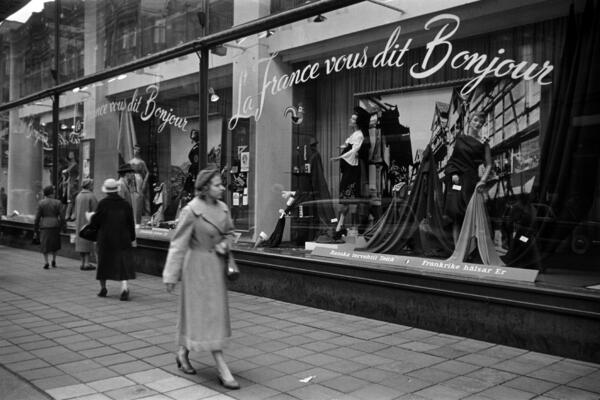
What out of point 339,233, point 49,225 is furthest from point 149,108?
point 339,233

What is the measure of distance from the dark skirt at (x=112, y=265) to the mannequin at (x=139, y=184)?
3.35m

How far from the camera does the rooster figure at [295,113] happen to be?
964 cm

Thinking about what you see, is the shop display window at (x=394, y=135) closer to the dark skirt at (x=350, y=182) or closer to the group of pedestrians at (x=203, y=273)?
the dark skirt at (x=350, y=182)

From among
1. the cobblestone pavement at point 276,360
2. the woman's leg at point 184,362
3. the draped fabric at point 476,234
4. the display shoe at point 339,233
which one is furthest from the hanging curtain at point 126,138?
the woman's leg at point 184,362

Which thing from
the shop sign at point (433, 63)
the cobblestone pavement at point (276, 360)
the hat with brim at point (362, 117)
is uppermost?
the shop sign at point (433, 63)

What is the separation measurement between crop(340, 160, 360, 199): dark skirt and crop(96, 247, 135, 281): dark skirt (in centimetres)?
341

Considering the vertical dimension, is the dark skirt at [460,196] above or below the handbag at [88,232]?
above

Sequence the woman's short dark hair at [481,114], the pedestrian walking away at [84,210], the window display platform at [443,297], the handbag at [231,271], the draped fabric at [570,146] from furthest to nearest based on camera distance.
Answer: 1. the pedestrian walking away at [84,210]
2. the woman's short dark hair at [481,114]
3. the draped fabric at [570,146]
4. the window display platform at [443,297]
5. the handbag at [231,271]

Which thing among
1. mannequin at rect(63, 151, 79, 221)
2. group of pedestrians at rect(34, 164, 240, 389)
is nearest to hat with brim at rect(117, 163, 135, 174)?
mannequin at rect(63, 151, 79, 221)

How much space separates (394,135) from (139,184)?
5.93m

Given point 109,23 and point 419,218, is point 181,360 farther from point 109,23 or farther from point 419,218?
point 109,23

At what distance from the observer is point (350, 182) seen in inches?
358

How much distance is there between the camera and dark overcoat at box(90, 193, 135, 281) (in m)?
8.74

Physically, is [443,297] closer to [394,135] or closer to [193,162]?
[394,135]
